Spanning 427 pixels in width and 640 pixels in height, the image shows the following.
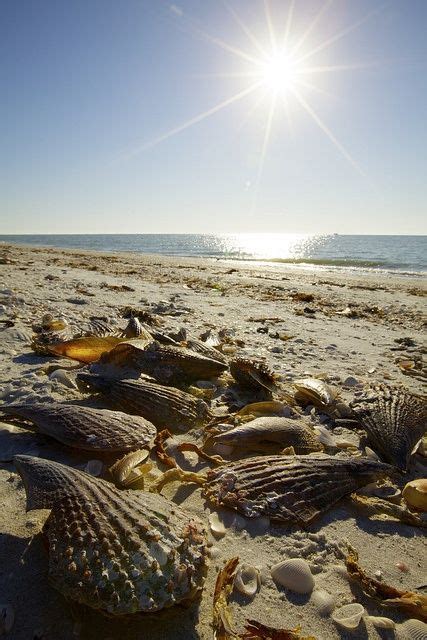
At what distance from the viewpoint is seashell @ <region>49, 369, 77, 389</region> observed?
333 centimetres

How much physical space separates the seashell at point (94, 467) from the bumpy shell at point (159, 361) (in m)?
1.24

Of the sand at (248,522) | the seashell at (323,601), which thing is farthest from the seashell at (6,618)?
the seashell at (323,601)

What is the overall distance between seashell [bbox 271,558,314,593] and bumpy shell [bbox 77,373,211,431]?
1.27 metres

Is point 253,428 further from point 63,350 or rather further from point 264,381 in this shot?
point 63,350

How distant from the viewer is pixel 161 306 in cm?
752

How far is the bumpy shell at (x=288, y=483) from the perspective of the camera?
6.31 ft

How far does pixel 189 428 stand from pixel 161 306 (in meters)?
4.90

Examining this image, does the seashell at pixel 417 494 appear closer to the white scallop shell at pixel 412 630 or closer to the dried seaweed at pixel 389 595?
the dried seaweed at pixel 389 595

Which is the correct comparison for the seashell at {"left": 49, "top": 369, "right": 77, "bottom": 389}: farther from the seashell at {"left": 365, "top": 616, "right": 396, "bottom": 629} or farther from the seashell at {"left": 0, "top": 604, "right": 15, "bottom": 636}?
the seashell at {"left": 365, "top": 616, "right": 396, "bottom": 629}

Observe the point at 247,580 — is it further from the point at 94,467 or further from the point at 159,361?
the point at 159,361

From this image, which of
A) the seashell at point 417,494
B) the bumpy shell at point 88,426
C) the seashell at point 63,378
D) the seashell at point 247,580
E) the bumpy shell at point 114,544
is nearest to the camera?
the bumpy shell at point 114,544

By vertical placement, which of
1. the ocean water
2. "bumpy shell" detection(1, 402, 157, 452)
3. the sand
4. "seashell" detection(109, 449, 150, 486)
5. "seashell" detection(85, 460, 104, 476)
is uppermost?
"bumpy shell" detection(1, 402, 157, 452)

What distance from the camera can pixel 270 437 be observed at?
2.53m

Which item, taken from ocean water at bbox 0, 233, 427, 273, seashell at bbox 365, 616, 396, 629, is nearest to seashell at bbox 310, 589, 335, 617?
seashell at bbox 365, 616, 396, 629
